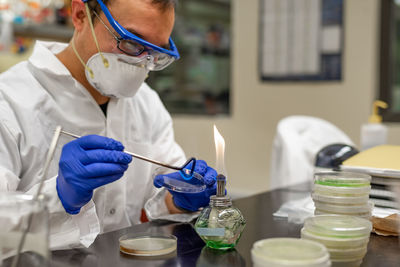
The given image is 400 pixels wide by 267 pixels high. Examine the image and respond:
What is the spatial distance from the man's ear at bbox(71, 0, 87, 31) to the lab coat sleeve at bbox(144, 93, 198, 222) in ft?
1.51

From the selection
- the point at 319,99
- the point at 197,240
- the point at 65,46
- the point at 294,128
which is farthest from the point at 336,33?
the point at 197,240

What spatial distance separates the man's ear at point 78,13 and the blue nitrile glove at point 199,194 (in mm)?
591

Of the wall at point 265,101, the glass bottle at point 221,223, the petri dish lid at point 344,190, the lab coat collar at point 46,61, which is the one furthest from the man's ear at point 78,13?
the wall at point 265,101

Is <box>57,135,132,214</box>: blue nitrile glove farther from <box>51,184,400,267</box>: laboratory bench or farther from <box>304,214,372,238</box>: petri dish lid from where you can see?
<box>304,214,372,238</box>: petri dish lid

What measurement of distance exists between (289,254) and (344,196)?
32cm

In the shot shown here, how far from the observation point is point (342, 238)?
2.56 feet

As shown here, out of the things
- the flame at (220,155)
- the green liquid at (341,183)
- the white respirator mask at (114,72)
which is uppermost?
the white respirator mask at (114,72)

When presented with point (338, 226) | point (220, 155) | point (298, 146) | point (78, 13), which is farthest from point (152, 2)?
point (298, 146)

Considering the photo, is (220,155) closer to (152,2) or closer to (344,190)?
(344,190)

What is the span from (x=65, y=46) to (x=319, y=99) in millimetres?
2386

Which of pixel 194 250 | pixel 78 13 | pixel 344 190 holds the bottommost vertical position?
pixel 194 250

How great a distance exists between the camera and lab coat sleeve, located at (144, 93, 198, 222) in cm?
137

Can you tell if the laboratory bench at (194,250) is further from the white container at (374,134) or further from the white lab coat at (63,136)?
the white container at (374,134)

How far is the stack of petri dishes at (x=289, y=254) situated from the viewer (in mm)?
639
